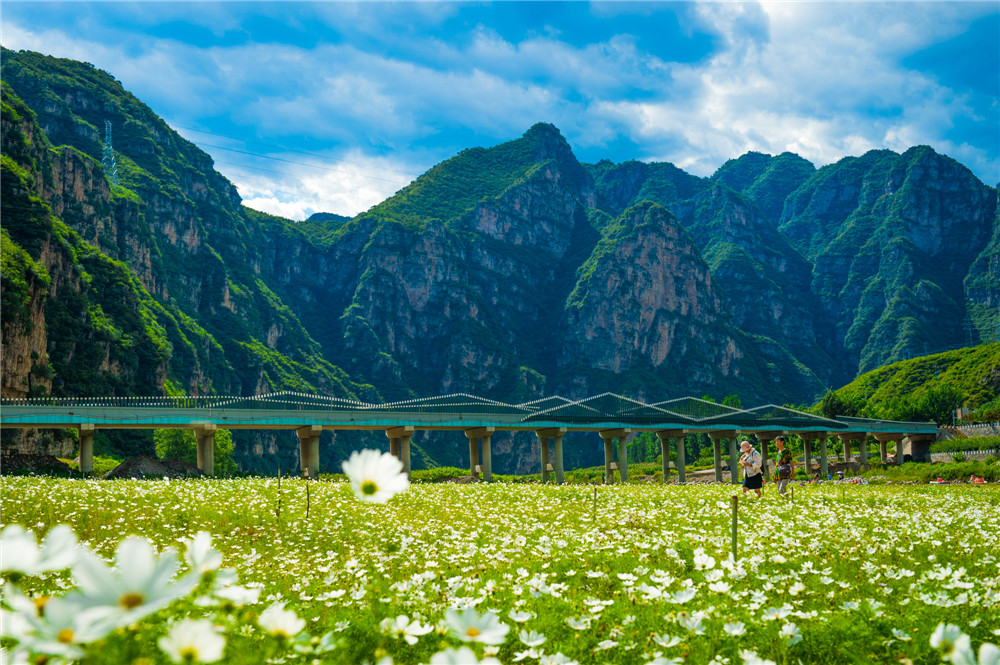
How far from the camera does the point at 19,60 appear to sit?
196 m

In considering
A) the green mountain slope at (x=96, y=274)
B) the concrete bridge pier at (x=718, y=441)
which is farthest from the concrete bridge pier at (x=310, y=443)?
the concrete bridge pier at (x=718, y=441)

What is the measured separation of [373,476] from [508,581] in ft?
17.3

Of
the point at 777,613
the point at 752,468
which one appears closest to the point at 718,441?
the point at 752,468

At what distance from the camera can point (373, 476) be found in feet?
7.00

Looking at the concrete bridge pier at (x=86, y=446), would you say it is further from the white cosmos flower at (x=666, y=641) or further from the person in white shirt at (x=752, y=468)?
the white cosmos flower at (x=666, y=641)

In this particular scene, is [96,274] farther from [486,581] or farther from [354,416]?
[486,581]

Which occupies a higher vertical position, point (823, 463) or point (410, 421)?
point (410, 421)

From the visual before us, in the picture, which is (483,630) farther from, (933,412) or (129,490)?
(933,412)

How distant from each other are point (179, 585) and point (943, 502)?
66.1ft

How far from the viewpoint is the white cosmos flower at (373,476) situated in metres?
2.10

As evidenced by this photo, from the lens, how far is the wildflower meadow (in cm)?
167

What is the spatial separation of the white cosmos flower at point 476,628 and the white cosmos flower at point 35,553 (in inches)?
39.0

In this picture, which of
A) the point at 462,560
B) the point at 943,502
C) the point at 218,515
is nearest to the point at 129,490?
the point at 218,515

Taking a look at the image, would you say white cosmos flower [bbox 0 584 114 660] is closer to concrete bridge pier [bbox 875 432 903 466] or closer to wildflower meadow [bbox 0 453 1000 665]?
wildflower meadow [bbox 0 453 1000 665]
